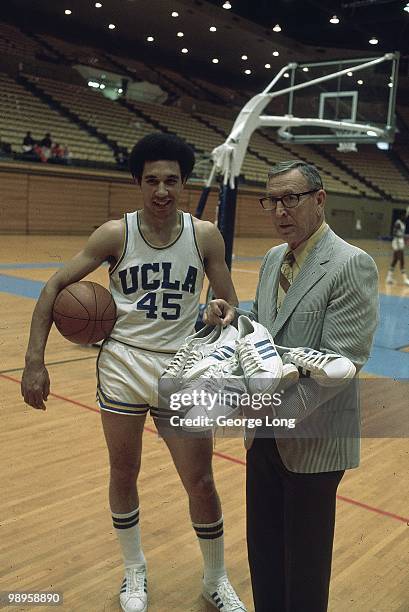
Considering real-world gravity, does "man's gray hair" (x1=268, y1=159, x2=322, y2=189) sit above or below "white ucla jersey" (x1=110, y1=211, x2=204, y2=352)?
above

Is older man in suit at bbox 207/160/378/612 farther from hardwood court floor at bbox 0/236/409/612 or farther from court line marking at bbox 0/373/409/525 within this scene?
court line marking at bbox 0/373/409/525

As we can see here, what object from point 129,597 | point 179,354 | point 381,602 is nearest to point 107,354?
point 179,354

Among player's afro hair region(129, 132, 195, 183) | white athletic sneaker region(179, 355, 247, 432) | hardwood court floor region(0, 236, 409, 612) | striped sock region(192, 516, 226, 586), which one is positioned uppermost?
player's afro hair region(129, 132, 195, 183)

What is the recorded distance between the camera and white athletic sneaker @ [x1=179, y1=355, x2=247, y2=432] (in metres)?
1.57

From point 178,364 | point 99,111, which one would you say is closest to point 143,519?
point 178,364

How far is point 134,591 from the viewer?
231cm

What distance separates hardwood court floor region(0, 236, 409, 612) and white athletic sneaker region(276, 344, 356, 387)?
1281 millimetres

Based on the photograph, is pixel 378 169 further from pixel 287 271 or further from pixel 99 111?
pixel 287 271

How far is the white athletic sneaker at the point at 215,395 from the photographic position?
157 centimetres

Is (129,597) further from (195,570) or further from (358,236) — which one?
(358,236)

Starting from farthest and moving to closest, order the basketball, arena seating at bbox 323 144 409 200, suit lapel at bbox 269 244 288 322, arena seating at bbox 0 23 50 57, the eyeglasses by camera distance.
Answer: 1. arena seating at bbox 323 144 409 200
2. arena seating at bbox 0 23 50 57
3. the basketball
4. suit lapel at bbox 269 244 288 322
5. the eyeglasses

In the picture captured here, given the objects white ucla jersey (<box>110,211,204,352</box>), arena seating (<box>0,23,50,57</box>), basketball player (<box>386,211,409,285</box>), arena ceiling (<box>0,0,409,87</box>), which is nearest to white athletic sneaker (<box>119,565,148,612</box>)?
white ucla jersey (<box>110,211,204,352</box>)

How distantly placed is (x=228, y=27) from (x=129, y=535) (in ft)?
68.8

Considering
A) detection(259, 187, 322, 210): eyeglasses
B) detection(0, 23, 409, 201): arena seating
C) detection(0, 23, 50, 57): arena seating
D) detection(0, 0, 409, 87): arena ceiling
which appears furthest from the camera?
detection(0, 23, 50, 57): arena seating
